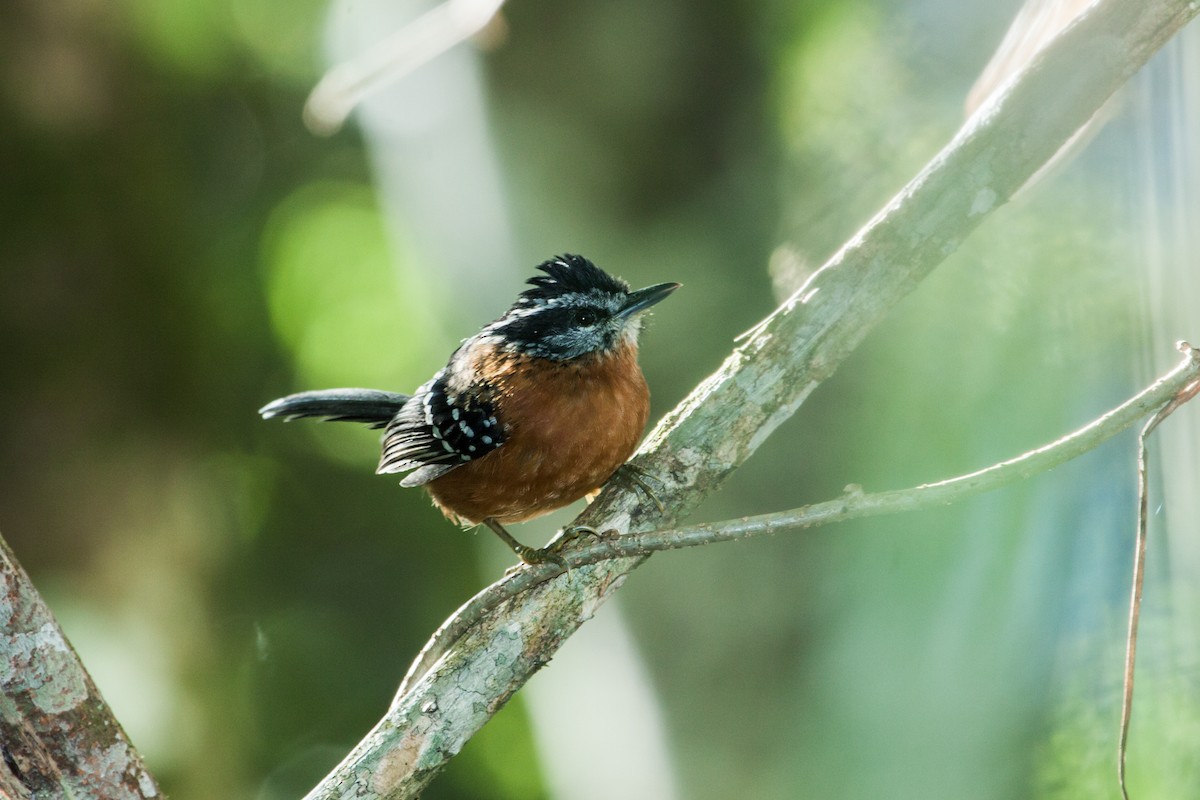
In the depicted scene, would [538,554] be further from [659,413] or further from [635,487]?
[659,413]

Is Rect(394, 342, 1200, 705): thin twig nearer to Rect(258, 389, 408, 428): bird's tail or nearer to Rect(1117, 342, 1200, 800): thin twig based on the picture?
Rect(1117, 342, 1200, 800): thin twig

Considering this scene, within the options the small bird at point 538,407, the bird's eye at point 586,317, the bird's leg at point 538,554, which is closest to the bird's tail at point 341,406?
the small bird at point 538,407

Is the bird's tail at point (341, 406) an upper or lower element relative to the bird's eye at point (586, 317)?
lower

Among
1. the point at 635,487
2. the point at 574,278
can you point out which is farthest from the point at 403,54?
the point at 635,487

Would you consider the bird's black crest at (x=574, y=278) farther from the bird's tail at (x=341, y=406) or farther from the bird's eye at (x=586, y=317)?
the bird's tail at (x=341, y=406)

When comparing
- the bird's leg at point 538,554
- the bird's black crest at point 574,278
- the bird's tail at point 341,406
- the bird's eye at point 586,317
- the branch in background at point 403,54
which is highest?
the branch in background at point 403,54

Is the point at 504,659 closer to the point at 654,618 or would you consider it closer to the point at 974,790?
the point at 654,618

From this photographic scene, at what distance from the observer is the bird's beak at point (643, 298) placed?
10.4 feet

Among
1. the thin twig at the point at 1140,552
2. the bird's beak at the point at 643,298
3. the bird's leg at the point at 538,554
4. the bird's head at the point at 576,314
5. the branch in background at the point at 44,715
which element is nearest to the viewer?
the thin twig at the point at 1140,552

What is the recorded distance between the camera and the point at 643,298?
3232mm

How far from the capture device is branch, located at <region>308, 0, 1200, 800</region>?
6.93 feet

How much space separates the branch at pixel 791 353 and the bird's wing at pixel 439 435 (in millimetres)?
767

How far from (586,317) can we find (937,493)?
67.3 inches

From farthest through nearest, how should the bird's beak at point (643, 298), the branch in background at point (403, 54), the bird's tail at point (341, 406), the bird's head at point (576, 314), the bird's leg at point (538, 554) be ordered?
the bird's tail at point (341, 406) < the bird's head at point (576, 314) < the bird's beak at point (643, 298) < the branch in background at point (403, 54) < the bird's leg at point (538, 554)
